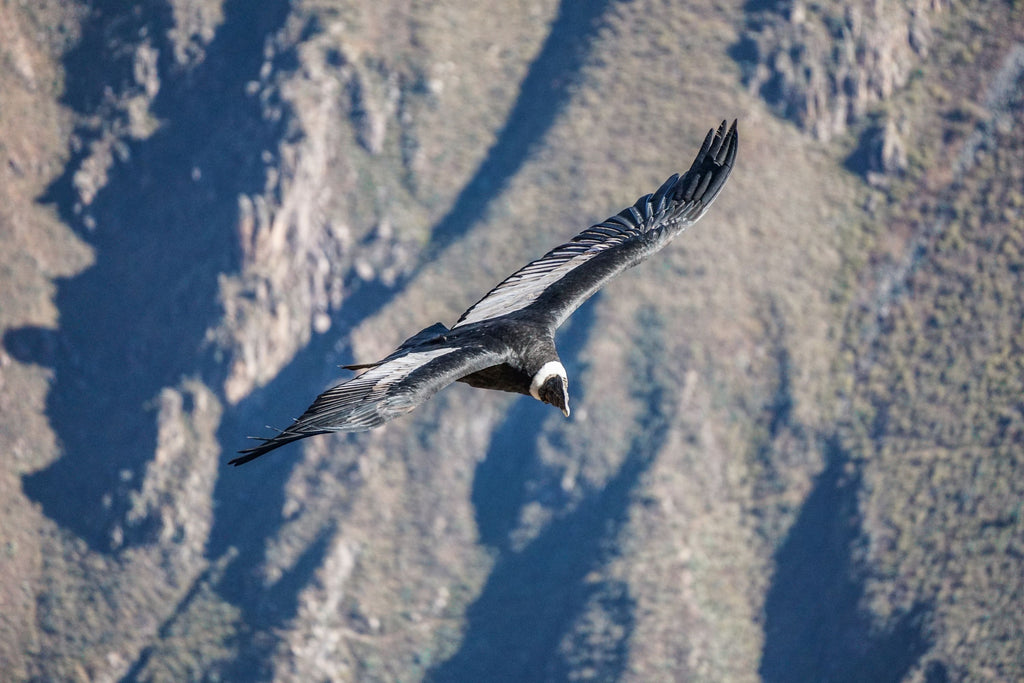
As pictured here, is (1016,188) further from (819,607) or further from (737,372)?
(819,607)

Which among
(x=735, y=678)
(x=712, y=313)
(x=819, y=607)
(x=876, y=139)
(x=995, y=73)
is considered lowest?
(x=735, y=678)

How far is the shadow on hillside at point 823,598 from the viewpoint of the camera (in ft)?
275

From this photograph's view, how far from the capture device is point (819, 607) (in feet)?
288

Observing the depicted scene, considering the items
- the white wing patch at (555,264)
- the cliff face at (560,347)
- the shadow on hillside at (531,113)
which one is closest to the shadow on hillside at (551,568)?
the cliff face at (560,347)

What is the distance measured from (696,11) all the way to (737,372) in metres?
36.7

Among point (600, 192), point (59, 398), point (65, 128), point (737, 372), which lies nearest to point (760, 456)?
point (737, 372)

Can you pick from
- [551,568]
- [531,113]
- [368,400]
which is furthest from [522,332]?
[531,113]

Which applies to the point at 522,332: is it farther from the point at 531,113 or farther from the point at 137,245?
the point at 137,245

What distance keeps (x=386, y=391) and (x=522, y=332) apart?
384cm

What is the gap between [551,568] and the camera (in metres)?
95.3

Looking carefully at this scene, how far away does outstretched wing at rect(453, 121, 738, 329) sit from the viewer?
21.2m

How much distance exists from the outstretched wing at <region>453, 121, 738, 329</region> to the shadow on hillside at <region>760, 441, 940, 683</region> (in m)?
66.3

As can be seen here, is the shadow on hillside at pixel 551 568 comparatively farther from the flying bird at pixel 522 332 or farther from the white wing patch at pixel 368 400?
the white wing patch at pixel 368 400

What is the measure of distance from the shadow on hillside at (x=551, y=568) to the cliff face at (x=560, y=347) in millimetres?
317
